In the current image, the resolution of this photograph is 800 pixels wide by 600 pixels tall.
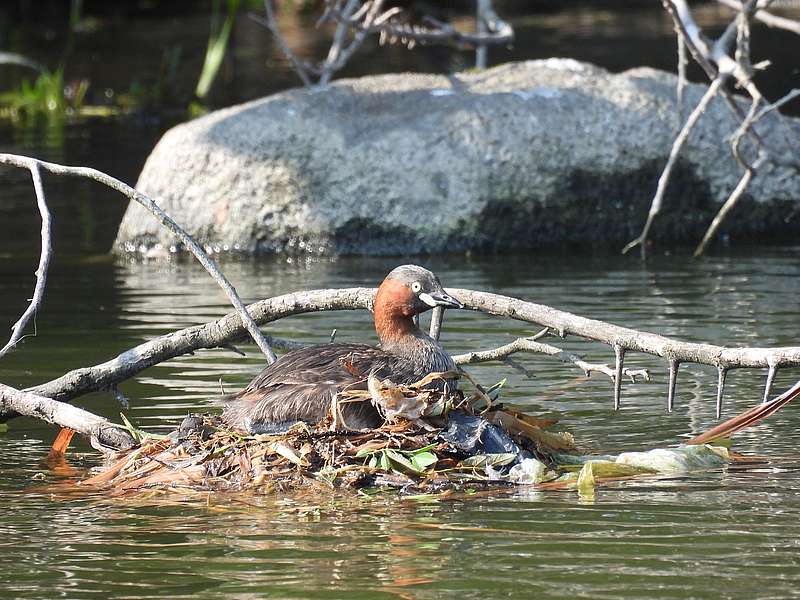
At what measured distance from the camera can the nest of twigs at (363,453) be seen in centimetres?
673

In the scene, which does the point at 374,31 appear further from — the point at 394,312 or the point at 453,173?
the point at 394,312

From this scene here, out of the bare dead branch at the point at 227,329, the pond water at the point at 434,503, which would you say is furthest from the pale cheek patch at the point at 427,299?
the pond water at the point at 434,503

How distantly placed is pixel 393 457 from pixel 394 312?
0.98 metres

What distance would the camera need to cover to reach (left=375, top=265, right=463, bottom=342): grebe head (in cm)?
735

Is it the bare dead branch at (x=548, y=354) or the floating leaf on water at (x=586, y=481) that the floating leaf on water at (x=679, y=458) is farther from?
the bare dead branch at (x=548, y=354)

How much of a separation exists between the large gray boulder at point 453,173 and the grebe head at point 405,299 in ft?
22.5

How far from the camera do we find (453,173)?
14352 mm

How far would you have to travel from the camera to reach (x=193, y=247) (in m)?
7.52

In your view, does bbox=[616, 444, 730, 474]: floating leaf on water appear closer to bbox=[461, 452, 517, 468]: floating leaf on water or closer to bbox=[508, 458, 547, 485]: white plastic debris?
bbox=[508, 458, 547, 485]: white plastic debris

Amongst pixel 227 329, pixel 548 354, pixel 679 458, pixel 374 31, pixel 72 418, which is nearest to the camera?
pixel 679 458

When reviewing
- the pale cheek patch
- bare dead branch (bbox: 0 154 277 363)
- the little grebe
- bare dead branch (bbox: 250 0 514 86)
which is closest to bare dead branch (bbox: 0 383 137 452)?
the little grebe

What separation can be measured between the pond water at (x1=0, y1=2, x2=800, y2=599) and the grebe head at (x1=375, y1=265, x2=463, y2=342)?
101 centimetres

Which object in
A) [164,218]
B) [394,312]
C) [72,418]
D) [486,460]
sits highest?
[164,218]

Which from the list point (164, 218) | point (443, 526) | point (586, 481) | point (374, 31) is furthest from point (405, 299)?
point (374, 31)
